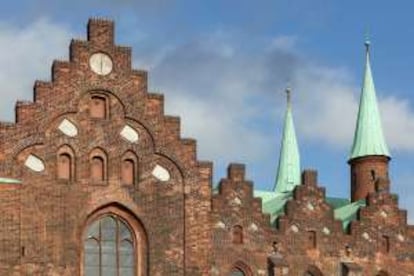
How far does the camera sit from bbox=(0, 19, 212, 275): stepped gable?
172 feet

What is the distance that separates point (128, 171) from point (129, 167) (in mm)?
189

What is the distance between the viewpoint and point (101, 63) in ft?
181

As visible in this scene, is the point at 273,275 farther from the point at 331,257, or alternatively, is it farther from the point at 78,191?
the point at 78,191

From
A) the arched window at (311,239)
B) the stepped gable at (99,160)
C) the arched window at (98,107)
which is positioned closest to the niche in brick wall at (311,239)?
the arched window at (311,239)

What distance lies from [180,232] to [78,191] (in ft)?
15.9

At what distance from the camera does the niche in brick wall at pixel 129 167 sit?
54438 mm

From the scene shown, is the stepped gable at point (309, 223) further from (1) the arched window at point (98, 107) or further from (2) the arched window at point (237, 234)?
(1) the arched window at point (98, 107)

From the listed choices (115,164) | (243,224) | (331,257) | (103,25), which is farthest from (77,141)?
(331,257)

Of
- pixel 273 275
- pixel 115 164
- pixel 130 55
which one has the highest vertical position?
pixel 130 55

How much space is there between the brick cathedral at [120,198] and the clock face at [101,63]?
0.05 metres

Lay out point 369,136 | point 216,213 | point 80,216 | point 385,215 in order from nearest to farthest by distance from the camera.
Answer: point 80,216
point 216,213
point 385,215
point 369,136

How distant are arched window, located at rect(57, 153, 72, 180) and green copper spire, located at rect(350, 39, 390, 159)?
23504mm

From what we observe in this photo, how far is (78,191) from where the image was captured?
53.2 m

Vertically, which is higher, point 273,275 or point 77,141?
point 77,141
